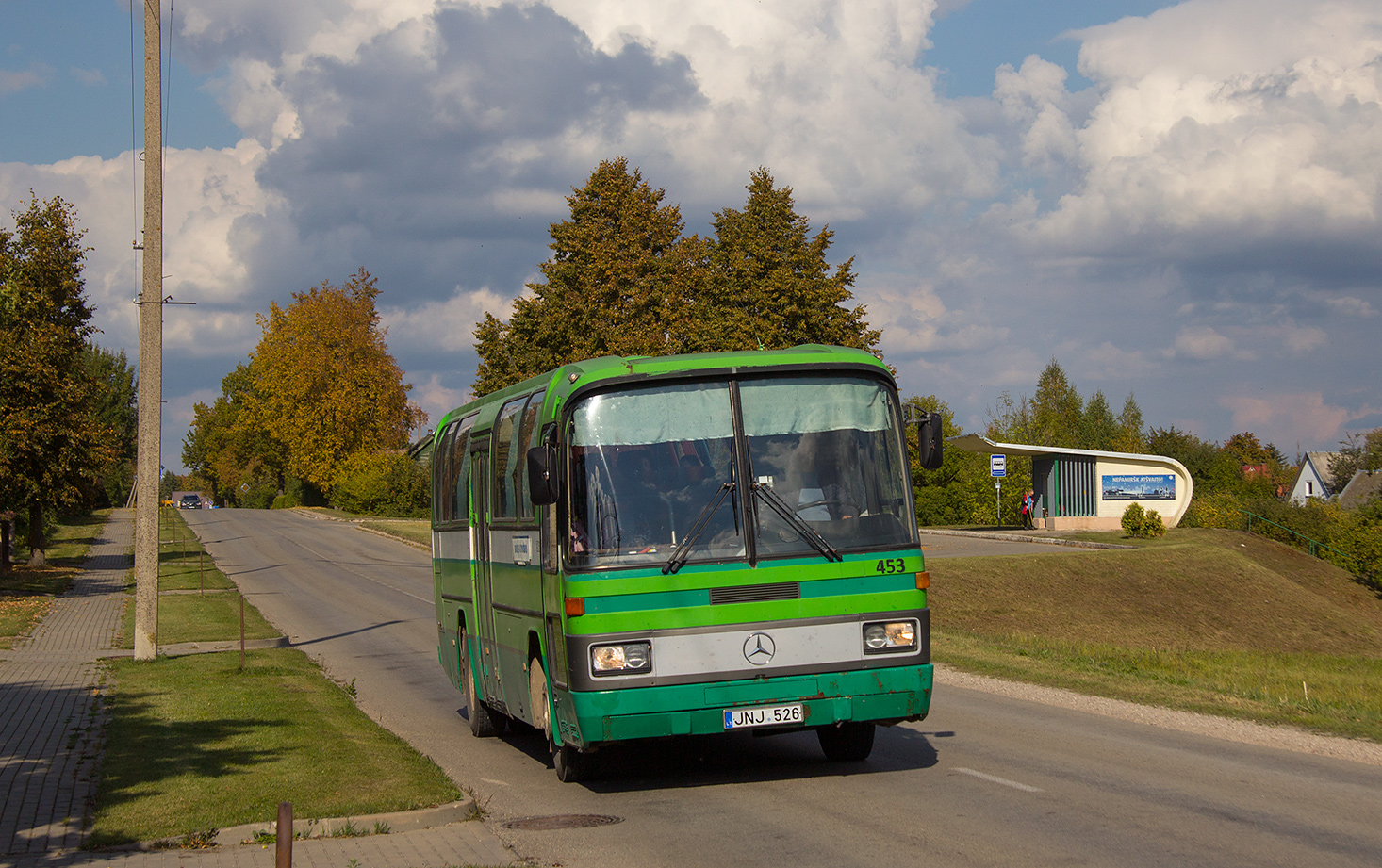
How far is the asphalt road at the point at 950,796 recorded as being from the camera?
7117 millimetres

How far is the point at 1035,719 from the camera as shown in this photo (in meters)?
Answer: 12.7

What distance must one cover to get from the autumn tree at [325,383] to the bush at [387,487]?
141 inches

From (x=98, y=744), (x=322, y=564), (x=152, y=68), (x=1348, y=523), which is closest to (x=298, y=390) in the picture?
(x=322, y=564)

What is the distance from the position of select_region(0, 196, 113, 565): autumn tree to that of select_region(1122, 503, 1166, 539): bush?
3391 centimetres

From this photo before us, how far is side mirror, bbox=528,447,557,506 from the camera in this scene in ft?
28.0

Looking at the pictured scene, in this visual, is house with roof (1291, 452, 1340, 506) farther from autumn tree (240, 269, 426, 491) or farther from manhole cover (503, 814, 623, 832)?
manhole cover (503, 814, 623, 832)

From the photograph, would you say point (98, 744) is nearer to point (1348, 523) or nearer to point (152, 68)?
point (152, 68)

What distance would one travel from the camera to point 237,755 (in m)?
10.5

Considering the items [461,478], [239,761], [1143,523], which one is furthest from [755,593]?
[1143,523]

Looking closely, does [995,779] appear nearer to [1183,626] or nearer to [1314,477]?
[1183,626]

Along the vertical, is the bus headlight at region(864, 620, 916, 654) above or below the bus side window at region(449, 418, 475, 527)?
below

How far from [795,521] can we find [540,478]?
1804 millimetres

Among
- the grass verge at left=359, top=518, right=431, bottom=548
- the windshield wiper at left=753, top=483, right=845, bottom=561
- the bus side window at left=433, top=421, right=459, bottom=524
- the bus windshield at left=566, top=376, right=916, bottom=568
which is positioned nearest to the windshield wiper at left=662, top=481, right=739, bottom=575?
the bus windshield at left=566, top=376, right=916, bottom=568

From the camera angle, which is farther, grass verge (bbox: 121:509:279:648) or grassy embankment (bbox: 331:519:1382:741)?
grass verge (bbox: 121:509:279:648)
